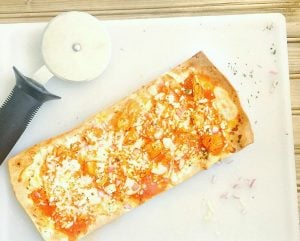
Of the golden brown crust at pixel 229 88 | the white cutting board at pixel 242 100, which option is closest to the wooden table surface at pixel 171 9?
the white cutting board at pixel 242 100

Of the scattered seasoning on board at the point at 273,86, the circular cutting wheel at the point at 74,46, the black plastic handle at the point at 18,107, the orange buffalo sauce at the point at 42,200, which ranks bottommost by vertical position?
the orange buffalo sauce at the point at 42,200

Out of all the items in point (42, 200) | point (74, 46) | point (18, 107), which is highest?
point (74, 46)

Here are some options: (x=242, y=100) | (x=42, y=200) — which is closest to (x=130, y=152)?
(x=42, y=200)

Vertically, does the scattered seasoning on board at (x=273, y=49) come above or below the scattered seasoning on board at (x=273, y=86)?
above

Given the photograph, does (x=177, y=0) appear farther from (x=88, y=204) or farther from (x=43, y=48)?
(x=88, y=204)

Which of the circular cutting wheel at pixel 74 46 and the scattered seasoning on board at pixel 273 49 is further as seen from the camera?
the scattered seasoning on board at pixel 273 49

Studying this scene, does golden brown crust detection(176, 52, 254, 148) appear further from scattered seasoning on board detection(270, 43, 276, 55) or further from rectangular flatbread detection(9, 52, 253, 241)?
scattered seasoning on board detection(270, 43, 276, 55)

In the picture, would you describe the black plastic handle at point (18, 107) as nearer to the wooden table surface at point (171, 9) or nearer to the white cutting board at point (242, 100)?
the white cutting board at point (242, 100)

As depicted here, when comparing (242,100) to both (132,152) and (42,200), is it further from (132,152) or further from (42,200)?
(42,200)
